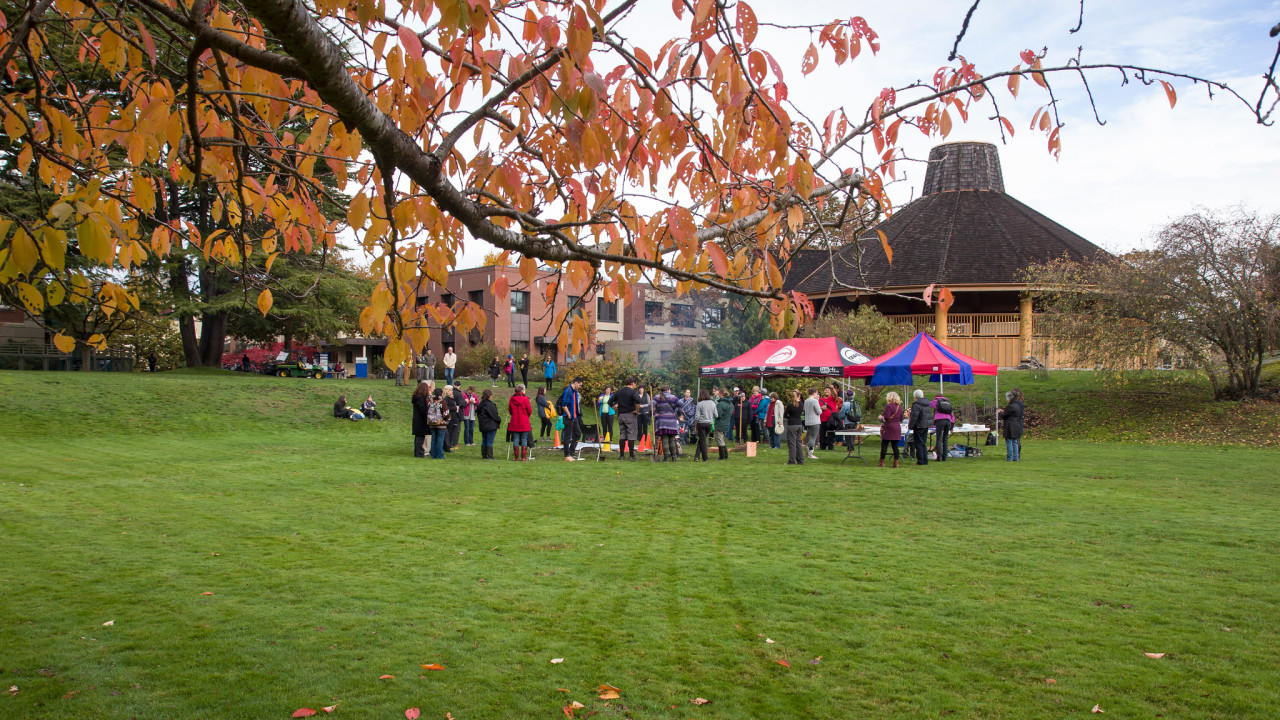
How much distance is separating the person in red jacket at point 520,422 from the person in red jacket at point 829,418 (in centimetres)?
795

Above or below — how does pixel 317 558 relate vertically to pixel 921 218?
below

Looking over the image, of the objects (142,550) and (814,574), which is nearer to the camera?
(814,574)

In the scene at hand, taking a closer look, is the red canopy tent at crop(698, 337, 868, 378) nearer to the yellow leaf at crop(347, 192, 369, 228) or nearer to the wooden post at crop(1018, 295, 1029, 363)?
the yellow leaf at crop(347, 192, 369, 228)

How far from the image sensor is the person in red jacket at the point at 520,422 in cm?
1723

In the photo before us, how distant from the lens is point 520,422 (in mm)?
17281

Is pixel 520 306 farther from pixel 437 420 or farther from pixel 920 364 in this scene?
pixel 920 364

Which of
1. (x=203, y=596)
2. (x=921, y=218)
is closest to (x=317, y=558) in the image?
(x=203, y=596)

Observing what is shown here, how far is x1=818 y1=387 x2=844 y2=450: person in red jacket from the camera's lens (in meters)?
21.1

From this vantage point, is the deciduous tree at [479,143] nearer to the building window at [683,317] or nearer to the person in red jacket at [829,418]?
the person in red jacket at [829,418]

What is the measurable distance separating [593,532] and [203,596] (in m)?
3.98

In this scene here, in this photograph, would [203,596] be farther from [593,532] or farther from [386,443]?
[386,443]

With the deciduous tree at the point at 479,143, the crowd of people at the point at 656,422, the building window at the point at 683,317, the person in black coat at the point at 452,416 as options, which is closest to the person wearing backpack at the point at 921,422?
the crowd of people at the point at 656,422

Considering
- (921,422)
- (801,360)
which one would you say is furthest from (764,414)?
(921,422)

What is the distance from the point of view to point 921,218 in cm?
4347
